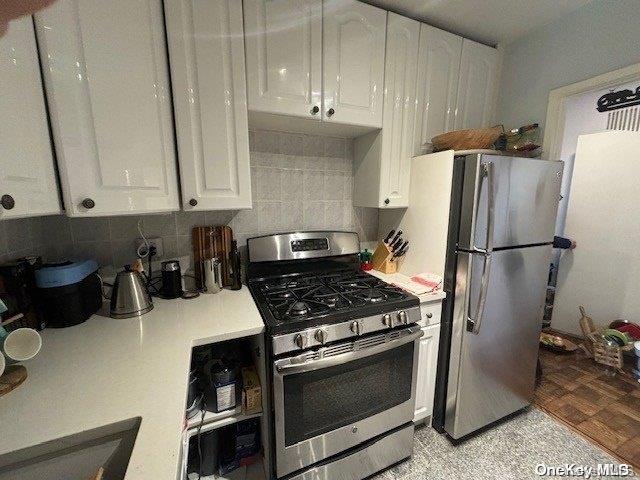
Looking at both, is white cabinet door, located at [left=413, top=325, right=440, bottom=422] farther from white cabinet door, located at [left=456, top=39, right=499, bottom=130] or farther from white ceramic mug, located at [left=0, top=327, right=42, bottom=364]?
white ceramic mug, located at [left=0, top=327, right=42, bottom=364]

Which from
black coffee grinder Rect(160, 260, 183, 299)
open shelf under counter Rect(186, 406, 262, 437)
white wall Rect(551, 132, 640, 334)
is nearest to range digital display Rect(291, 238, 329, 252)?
black coffee grinder Rect(160, 260, 183, 299)

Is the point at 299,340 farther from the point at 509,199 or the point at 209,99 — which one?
the point at 509,199

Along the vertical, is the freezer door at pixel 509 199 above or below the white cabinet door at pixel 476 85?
below

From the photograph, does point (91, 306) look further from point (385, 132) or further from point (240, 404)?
point (385, 132)

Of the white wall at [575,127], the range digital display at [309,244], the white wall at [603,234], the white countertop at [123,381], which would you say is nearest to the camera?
the white countertop at [123,381]

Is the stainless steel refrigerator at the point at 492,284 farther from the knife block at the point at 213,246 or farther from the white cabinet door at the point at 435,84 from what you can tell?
the knife block at the point at 213,246

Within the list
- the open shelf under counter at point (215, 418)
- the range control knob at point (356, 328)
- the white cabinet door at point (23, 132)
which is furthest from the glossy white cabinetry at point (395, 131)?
the white cabinet door at point (23, 132)

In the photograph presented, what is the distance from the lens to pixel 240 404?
1.20 meters

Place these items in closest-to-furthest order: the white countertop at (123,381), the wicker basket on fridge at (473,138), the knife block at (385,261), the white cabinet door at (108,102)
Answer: the white countertop at (123,381) < the white cabinet door at (108,102) < the wicker basket on fridge at (473,138) < the knife block at (385,261)

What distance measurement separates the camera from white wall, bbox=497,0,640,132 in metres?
1.41

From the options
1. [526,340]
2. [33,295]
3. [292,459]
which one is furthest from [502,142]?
[33,295]

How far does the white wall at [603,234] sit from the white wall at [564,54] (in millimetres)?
1289

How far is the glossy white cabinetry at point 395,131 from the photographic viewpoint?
149 centimetres

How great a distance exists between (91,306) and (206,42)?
3.98 ft
